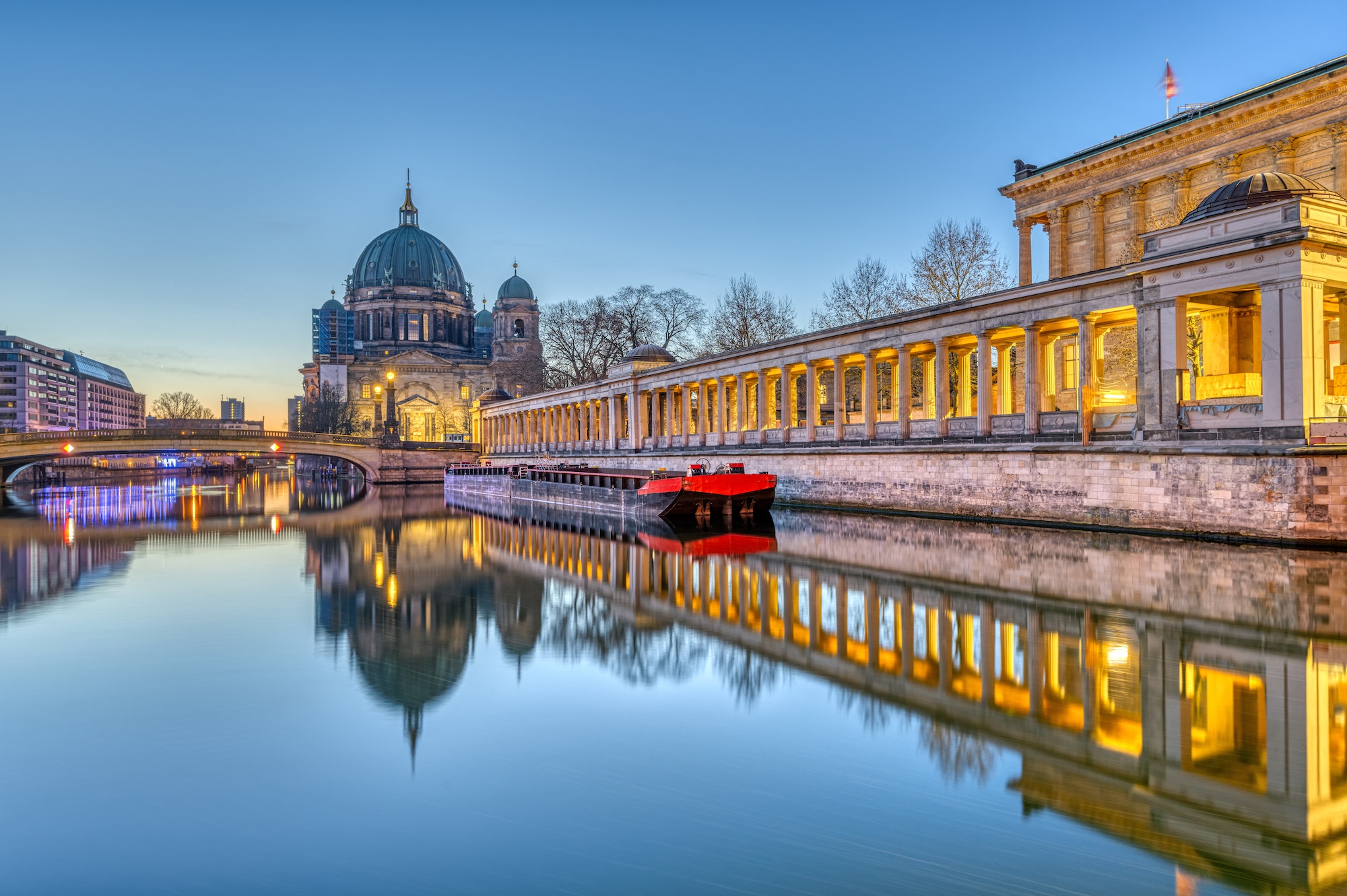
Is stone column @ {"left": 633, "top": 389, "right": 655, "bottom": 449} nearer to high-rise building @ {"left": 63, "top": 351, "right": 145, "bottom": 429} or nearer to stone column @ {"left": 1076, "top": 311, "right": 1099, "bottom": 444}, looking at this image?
stone column @ {"left": 1076, "top": 311, "right": 1099, "bottom": 444}

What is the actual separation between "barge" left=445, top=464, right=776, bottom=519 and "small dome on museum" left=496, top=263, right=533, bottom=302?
7604cm

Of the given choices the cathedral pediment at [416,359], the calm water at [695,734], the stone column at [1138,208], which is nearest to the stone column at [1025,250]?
the stone column at [1138,208]

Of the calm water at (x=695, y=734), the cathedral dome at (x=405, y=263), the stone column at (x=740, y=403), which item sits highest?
the cathedral dome at (x=405, y=263)

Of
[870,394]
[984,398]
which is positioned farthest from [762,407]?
[984,398]

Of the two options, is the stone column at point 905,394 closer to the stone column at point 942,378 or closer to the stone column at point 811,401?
the stone column at point 942,378

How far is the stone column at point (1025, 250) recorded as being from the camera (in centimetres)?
4228

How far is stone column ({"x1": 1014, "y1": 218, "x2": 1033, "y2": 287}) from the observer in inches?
1665

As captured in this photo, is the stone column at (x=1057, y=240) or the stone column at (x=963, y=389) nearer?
the stone column at (x=963, y=389)

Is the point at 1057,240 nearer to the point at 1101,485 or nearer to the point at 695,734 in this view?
the point at 1101,485

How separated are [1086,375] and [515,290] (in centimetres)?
10192

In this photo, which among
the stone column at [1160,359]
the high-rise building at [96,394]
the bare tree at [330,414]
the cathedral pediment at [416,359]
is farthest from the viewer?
the high-rise building at [96,394]

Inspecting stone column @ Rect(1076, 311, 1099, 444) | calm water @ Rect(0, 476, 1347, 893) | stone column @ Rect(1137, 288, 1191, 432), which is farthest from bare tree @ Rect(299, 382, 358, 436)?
calm water @ Rect(0, 476, 1347, 893)

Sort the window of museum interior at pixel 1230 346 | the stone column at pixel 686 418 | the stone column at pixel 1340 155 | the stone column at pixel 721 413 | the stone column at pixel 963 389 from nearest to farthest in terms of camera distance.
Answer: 1. the window of museum interior at pixel 1230 346
2. the stone column at pixel 1340 155
3. the stone column at pixel 963 389
4. the stone column at pixel 721 413
5. the stone column at pixel 686 418

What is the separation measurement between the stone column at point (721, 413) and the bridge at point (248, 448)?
33758 mm
